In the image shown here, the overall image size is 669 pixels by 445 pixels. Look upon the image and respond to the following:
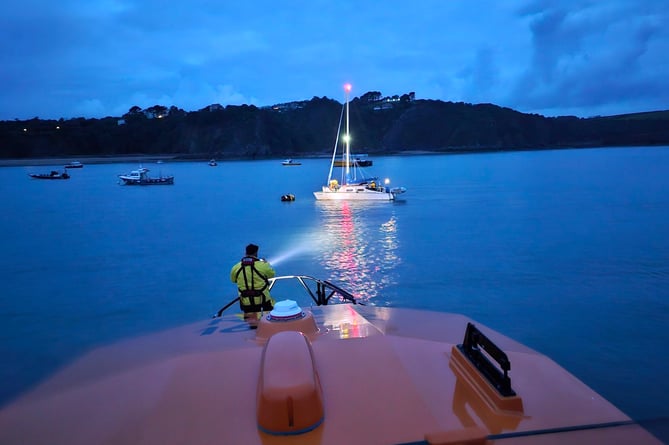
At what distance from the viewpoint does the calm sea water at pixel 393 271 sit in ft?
35.9

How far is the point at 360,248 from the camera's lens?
2373 cm

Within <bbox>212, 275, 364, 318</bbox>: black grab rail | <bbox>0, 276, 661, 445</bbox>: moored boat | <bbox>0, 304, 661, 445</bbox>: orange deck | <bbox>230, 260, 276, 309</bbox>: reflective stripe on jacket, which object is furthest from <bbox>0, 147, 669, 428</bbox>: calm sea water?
<bbox>0, 276, 661, 445</bbox>: moored boat

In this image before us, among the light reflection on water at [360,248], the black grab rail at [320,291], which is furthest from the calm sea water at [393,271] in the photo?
the black grab rail at [320,291]

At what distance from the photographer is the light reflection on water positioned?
16.9 m

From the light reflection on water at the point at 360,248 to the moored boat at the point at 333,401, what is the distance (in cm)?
1076

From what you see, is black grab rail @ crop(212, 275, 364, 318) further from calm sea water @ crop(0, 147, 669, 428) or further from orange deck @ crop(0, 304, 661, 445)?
calm sea water @ crop(0, 147, 669, 428)

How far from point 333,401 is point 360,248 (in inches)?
815

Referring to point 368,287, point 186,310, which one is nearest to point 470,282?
point 368,287

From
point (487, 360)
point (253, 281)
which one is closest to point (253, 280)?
point (253, 281)

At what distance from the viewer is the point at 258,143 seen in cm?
18075

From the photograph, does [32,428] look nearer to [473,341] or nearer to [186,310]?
[473,341]

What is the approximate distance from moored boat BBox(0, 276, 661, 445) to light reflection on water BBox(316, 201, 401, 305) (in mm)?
10762

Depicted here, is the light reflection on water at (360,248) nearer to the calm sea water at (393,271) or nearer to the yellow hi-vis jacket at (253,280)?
the calm sea water at (393,271)

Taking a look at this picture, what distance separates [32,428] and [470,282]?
14.8 m
